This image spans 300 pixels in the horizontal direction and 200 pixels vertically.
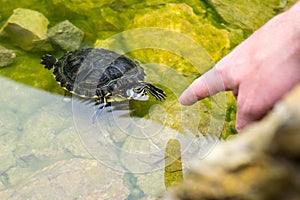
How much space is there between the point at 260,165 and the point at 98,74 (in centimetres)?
262

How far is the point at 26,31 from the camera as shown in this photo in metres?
3.07

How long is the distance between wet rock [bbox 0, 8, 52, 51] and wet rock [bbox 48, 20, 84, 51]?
0.07m

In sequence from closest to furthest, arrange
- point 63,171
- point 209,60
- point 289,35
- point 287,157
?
point 287,157, point 289,35, point 63,171, point 209,60

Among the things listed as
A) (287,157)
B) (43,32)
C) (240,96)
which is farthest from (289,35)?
(43,32)

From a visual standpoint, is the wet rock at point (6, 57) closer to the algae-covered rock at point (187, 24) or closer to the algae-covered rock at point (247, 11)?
the algae-covered rock at point (187, 24)

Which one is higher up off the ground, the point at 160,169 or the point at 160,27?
the point at 160,27

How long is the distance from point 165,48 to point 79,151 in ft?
3.70

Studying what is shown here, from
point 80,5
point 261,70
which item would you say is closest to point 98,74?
point 80,5

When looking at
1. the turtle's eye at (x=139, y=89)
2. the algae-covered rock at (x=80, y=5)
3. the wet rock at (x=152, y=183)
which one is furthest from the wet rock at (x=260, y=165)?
the algae-covered rock at (x=80, y=5)

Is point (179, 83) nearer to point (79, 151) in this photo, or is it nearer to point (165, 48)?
point (165, 48)

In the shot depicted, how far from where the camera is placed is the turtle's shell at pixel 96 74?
114 inches

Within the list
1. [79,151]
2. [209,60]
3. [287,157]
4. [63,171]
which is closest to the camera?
[287,157]

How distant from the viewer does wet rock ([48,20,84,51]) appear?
3.12m

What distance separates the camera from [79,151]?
8.34 feet
